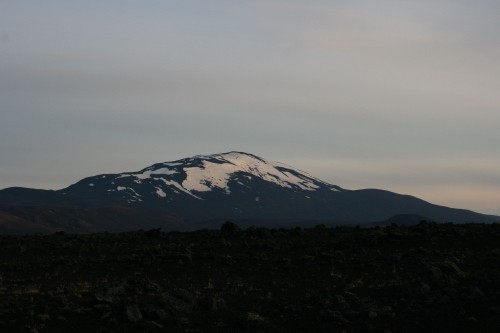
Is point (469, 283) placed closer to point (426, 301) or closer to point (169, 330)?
point (426, 301)

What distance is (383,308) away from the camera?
24562 mm

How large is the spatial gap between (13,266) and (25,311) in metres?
14.0

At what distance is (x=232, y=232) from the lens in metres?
48.9

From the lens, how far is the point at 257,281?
3225cm

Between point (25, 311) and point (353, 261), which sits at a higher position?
point (353, 261)

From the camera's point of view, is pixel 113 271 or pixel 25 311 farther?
pixel 113 271

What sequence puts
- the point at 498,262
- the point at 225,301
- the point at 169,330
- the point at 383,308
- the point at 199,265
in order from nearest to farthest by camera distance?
the point at 169,330, the point at 383,308, the point at 225,301, the point at 498,262, the point at 199,265

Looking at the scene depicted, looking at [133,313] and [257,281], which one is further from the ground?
[257,281]

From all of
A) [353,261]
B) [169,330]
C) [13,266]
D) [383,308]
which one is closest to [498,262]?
[353,261]

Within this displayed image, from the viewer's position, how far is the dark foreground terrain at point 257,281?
2347 cm

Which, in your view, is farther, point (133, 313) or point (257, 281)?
point (257, 281)

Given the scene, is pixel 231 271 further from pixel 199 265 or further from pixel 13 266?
pixel 13 266

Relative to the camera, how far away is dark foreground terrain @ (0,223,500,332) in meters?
23.5

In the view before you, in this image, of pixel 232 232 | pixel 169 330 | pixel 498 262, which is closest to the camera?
pixel 169 330
